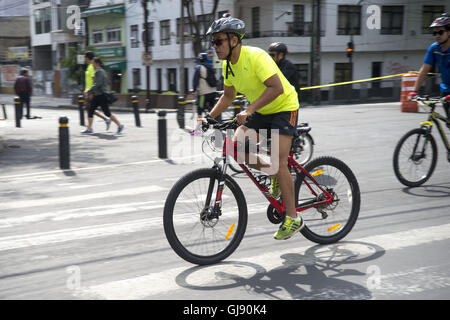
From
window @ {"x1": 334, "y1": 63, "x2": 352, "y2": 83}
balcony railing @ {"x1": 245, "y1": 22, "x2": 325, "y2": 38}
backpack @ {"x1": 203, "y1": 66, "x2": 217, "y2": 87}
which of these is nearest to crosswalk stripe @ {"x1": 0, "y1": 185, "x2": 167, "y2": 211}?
backpack @ {"x1": 203, "y1": 66, "x2": 217, "y2": 87}

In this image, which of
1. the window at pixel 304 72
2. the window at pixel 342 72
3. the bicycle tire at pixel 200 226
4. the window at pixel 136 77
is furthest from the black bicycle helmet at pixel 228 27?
the window at pixel 136 77

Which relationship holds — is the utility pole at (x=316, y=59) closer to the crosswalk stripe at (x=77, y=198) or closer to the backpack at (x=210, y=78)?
the backpack at (x=210, y=78)

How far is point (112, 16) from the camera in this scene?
50.7 m

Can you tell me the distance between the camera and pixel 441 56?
700 centimetres

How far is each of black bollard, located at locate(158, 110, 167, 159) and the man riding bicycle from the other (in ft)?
19.1

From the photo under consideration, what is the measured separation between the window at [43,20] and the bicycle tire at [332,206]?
57.2m

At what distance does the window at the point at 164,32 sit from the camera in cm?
4553

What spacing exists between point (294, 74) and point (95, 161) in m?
4.23

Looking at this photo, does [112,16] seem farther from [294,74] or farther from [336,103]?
[294,74]

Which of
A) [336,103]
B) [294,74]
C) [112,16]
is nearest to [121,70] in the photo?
[112,16]

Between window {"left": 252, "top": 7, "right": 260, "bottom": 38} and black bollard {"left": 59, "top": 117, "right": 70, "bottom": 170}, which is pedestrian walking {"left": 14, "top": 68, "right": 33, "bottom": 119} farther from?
window {"left": 252, "top": 7, "right": 260, "bottom": 38}

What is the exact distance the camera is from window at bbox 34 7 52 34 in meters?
57.3

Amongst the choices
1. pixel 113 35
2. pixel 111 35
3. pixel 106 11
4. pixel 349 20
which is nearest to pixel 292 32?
pixel 349 20
